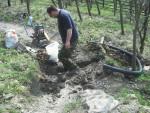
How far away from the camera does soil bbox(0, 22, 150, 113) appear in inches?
303

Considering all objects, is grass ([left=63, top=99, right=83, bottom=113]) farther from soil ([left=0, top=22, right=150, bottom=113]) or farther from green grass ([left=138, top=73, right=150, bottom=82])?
green grass ([left=138, top=73, right=150, bottom=82])

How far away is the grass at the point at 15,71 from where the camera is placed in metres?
8.07

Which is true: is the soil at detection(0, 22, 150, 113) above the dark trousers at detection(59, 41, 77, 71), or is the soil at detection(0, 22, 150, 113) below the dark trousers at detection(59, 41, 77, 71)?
below

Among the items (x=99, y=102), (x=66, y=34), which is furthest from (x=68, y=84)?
(x=99, y=102)

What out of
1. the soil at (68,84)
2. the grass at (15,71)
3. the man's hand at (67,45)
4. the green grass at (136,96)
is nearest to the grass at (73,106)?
the soil at (68,84)

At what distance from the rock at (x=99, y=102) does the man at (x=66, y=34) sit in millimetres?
1621

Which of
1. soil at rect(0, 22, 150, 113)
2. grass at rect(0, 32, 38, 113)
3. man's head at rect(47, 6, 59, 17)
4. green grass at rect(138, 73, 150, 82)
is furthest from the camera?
green grass at rect(138, 73, 150, 82)

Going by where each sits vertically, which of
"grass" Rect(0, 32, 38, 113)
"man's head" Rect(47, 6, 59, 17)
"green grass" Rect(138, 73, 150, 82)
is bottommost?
"green grass" Rect(138, 73, 150, 82)

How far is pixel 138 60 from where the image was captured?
10.1 metres

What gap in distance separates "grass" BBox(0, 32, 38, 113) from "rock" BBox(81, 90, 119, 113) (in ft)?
4.41

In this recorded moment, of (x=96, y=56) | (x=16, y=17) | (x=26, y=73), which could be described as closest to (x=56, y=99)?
(x=26, y=73)

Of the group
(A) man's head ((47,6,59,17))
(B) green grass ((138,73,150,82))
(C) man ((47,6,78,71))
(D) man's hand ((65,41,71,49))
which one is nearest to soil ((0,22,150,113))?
(C) man ((47,6,78,71))

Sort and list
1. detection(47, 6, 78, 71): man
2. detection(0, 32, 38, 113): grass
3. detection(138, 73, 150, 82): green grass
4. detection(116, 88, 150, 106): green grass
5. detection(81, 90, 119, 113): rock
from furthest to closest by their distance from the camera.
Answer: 1. detection(138, 73, 150, 82): green grass
2. detection(47, 6, 78, 71): man
3. detection(0, 32, 38, 113): grass
4. detection(116, 88, 150, 106): green grass
5. detection(81, 90, 119, 113): rock

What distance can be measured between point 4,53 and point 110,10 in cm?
2044
